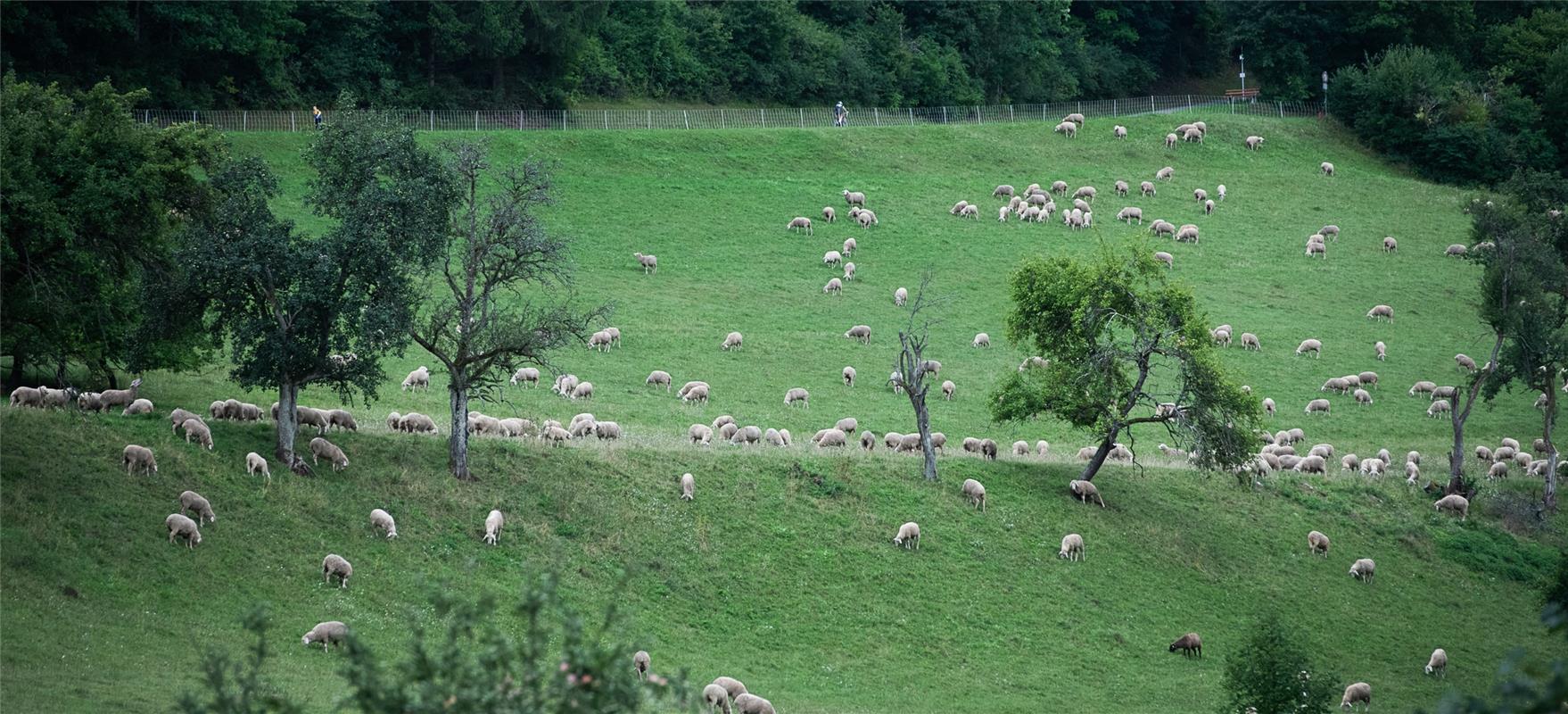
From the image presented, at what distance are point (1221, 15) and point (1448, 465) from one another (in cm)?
6328

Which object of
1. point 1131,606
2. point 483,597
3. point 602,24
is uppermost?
point 602,24

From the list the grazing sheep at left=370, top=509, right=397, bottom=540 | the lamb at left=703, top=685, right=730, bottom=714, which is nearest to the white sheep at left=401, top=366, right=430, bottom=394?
the grazing sheep at left=370, top=509, right=397, bottom=540

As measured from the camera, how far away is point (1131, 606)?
3994 cm

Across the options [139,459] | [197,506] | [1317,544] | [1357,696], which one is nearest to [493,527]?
[197,506]

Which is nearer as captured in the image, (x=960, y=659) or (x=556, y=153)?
(x=960, y=659)

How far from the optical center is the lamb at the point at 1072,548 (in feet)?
136

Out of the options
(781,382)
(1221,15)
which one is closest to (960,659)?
(781,382)

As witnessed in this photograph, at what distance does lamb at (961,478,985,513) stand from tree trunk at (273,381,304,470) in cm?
1763

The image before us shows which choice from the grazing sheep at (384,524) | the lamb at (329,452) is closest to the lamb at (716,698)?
the grazing sheep at (384,524)

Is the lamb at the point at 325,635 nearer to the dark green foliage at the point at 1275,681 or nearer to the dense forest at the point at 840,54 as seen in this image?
the dark green foliage at the point at 1275,681

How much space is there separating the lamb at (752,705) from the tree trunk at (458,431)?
1212 cm

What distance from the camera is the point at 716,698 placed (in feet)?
95.6

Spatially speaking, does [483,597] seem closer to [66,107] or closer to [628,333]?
[66,107]

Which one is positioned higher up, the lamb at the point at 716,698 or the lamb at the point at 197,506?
the lamb at the point at 197,506
